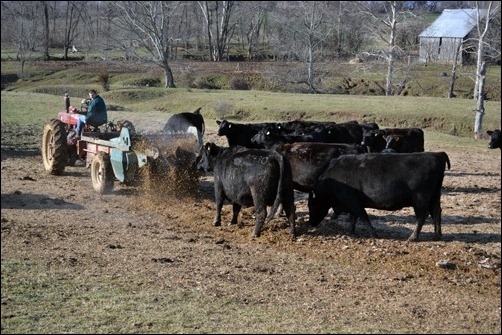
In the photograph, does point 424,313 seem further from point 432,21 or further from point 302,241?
point 432,21

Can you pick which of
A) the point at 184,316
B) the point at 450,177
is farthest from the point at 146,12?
the point at 184,316

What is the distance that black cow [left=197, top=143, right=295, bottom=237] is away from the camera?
11.0m

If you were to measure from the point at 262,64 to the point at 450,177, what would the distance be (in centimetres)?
3742

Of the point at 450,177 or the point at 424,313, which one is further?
the point at 450,177

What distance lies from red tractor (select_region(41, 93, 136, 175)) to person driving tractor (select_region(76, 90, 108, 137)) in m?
0.26

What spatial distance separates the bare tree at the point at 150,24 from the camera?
160 ft

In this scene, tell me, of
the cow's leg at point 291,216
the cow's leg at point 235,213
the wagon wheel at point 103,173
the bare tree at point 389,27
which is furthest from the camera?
the bare tree at point 389,27

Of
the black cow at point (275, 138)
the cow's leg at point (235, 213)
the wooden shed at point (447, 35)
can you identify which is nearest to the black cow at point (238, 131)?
the black cow at point (275, 138)

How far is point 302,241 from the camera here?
35.3 ft

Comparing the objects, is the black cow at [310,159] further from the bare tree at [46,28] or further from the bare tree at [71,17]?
the bare tree at [71,17]

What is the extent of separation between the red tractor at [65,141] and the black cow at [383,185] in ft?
17.5

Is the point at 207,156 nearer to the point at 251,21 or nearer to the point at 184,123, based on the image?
the point at 184,123

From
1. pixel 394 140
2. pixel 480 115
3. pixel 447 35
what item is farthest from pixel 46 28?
pixel 447 35

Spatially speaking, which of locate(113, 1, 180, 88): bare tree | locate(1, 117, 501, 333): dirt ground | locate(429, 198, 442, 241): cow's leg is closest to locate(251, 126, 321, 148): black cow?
locate(1, 117, 501, 333): dirt ground
